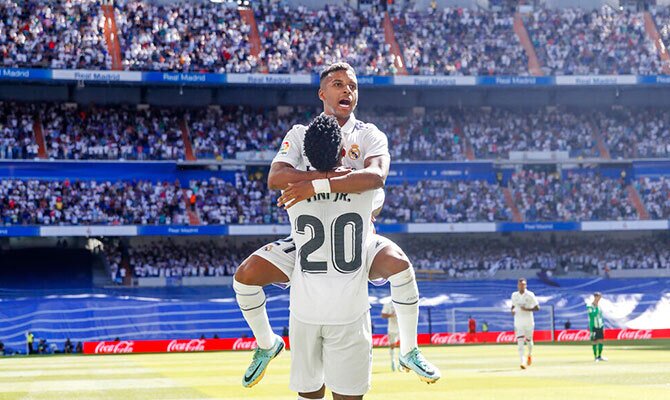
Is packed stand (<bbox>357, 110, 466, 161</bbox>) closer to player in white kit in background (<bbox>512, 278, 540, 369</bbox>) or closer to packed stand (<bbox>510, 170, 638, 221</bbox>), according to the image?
packed stand (<bbox>510, 170, 638, 221</bbox>)

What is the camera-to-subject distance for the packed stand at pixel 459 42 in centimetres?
5659

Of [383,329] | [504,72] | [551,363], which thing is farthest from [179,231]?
[551,363]

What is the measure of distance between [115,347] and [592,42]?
32760 mm

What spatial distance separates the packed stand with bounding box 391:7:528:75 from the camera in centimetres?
5659

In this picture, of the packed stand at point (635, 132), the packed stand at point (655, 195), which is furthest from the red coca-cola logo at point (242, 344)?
the packed stand at point (635, 132)

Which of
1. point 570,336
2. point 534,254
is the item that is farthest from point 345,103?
point 534,254

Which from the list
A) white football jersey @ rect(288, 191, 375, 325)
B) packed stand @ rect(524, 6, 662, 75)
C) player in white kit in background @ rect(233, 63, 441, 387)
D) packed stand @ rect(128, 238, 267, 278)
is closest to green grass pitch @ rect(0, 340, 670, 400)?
player in white kit in background @ rect(233, 63, 441, 387)

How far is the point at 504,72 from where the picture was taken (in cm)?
5659

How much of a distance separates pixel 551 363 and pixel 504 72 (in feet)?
106

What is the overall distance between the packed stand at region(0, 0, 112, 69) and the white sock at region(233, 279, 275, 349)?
4539 cm

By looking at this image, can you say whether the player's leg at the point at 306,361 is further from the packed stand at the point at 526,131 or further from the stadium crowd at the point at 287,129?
the packed stand at the point at 526,131

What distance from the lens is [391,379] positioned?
21.6m

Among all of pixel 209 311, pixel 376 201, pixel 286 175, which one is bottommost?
pixel 209 311

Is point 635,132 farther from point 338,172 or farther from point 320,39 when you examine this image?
point 338,172
